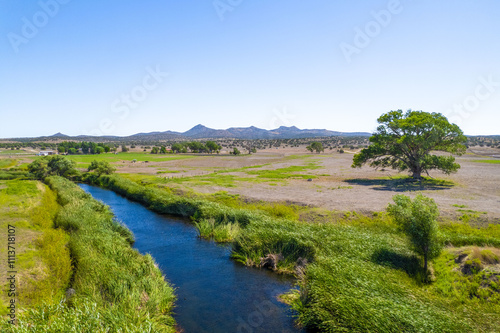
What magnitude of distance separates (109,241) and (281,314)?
671 inches

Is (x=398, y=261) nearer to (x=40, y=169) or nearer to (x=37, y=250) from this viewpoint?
(x=37, y=250)

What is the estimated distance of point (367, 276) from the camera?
1822cm

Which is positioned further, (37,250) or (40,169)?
(40,169)

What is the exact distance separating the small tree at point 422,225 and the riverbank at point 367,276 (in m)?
1.29

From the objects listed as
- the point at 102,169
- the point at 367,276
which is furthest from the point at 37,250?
the point at 102,169

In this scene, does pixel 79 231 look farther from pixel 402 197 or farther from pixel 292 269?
pixel 402 197

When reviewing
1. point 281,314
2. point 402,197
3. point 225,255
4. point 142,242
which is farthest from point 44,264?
point 402,197

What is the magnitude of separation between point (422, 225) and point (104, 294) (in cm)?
2217

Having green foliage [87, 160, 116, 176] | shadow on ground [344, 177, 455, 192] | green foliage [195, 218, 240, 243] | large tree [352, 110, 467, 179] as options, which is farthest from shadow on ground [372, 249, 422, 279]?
green foliage [87, 160, 116, 176]

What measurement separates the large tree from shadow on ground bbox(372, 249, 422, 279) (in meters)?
39.0

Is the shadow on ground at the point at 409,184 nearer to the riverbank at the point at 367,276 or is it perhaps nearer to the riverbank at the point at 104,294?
the riverbank at the point at 367,276

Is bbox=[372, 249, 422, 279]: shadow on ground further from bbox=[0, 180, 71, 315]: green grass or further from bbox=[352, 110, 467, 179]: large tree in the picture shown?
bbox=[352, 110, 467, 179]: large tree

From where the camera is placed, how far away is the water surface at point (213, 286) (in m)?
16.9

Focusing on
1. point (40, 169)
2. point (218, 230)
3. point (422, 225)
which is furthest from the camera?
point (40, 169)
